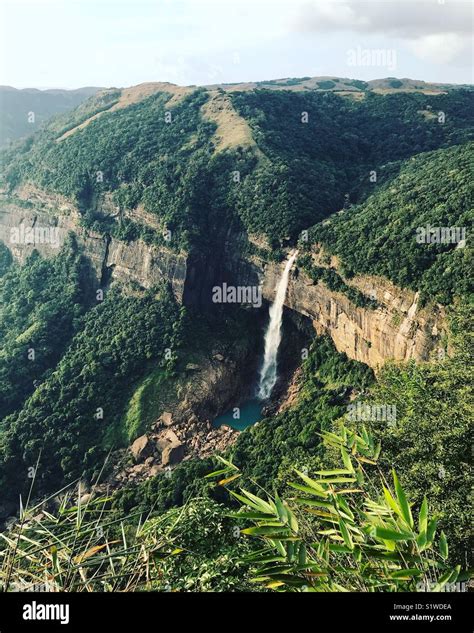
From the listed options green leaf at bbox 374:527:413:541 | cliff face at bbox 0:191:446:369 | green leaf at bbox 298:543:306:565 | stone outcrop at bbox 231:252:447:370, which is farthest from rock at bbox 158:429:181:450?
green leaf at bbox 374:527:413:541

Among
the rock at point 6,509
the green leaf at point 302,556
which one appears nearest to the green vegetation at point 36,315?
the rock at point 6,509

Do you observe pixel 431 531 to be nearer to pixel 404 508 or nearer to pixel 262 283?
pixel 404 508

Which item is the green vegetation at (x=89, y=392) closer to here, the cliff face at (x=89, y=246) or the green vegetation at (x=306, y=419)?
the cliff face at (x=89, y=246)

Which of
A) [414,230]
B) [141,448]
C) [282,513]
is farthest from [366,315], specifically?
[282,513]

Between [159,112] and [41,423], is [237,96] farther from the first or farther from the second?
[41,423]

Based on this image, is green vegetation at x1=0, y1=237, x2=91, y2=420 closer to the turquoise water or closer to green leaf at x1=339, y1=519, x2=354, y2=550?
the turquoise water

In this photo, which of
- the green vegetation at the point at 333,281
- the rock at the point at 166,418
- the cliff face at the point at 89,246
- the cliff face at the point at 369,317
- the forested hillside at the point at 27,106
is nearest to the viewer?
the cliff face at the point at 369,317

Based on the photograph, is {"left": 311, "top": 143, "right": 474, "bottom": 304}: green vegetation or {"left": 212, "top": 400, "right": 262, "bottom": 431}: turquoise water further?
{"left": 212, "top": 400, "right": 262, "bottom": 431}: turquoise water
